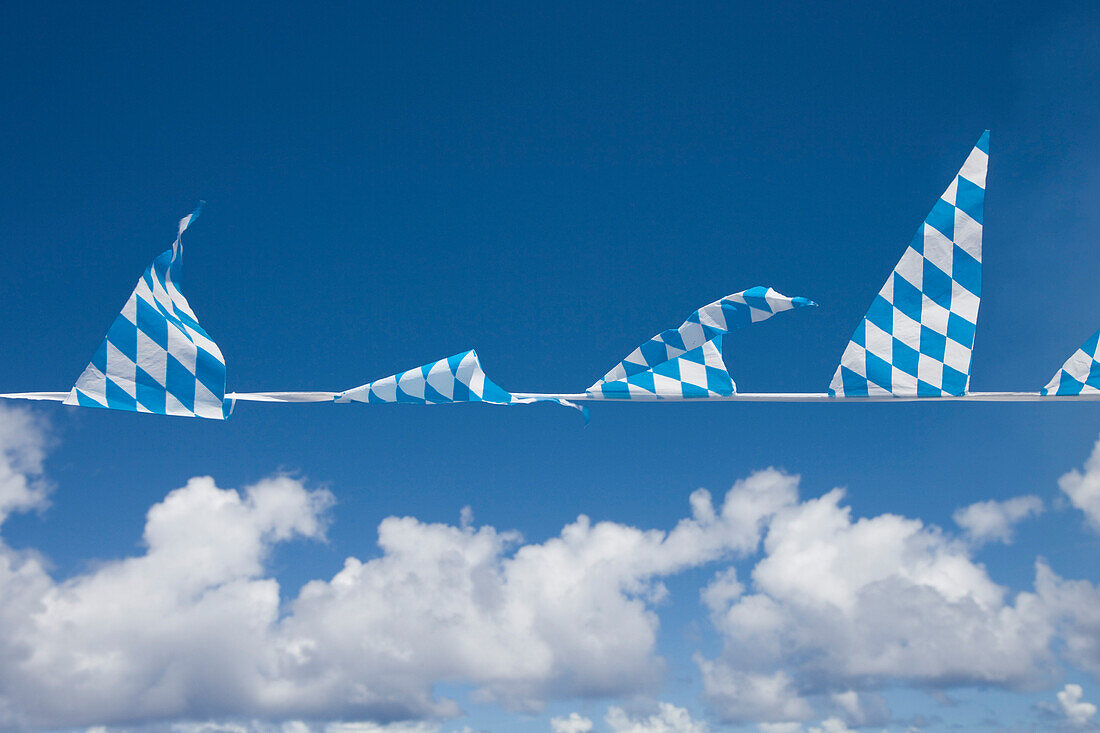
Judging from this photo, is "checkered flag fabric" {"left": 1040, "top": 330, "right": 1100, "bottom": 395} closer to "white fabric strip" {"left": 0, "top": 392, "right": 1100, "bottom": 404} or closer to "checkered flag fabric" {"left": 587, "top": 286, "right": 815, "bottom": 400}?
"white fabric strip" {"left": 0, "top": 392, "right": 1100, "bottom": 404}

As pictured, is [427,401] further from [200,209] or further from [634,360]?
[200,209]

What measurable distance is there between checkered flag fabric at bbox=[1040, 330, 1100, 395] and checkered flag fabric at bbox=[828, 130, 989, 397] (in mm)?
842

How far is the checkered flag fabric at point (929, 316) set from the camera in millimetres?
7676

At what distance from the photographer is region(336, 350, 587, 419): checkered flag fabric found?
7691 millimetres

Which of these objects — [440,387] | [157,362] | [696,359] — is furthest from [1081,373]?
[157,362]

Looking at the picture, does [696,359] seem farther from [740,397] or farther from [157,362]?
[157,362]

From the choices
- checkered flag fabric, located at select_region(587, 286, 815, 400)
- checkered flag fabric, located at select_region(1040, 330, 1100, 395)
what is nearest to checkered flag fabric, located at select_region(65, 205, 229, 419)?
checkered flag fabric, located at select_region(587, 286, 815, 400)

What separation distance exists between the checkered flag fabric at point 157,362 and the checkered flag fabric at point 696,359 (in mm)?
3160

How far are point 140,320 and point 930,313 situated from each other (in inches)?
255

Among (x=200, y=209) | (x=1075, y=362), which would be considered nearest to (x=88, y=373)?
(x=200, y=209)

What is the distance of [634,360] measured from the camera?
8117 mm

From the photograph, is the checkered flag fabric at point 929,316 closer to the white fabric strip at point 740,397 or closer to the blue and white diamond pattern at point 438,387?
the white fabric strip at point 740,397

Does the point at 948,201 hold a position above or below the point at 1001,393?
above

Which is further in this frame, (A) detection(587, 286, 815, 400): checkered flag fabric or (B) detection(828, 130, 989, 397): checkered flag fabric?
(A) detection(587, 286, 815, 400): checkered flag fabric
